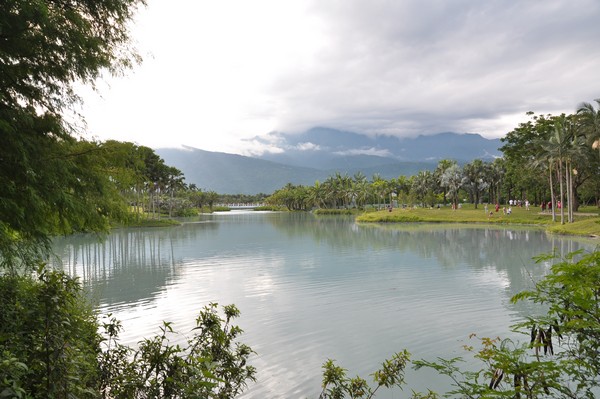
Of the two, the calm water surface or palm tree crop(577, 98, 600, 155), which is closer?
the calm water surface

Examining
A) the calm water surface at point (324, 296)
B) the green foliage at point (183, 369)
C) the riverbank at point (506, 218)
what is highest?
the green foliage at point (183, 369)

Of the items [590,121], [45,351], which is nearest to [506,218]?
[590,121]

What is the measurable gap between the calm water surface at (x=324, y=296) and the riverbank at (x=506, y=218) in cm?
792

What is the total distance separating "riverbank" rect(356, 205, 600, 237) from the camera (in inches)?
1626

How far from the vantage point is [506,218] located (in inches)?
2324

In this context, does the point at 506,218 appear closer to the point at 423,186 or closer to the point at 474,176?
the point at 474,176

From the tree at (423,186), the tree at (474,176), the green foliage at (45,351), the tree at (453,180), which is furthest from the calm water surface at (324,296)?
the tree at (423,186)

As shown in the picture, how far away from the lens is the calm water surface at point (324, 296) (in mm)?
10883

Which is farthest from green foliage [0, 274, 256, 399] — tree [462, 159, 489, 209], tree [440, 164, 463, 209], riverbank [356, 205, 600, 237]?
tree [462, 159, 489, 209]

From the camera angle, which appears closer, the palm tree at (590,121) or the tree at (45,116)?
the tree at (45,116)

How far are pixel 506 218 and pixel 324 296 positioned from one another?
50.8 metres

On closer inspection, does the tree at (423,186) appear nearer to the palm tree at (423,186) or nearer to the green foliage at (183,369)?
the palm tree at (423,186)

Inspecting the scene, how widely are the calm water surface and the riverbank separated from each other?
7.92 meters

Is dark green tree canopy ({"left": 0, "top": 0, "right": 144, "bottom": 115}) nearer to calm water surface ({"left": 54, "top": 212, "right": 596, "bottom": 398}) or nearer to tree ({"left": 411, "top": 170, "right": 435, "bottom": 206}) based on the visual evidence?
calm water surface ({"left": 54, "top": 212, "right": 596, "bottom": 398})
